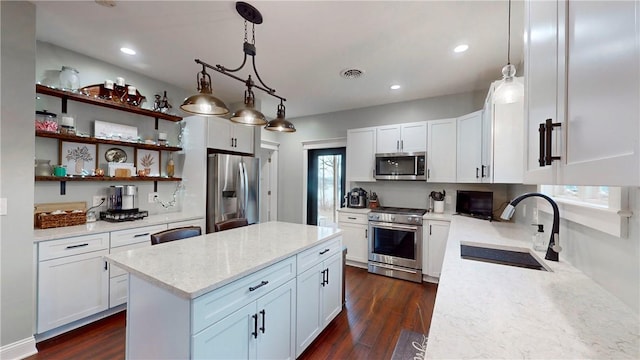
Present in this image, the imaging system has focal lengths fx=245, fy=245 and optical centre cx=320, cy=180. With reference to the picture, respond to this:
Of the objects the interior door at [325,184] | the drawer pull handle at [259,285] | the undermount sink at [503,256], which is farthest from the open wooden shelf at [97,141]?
the undermount sink at [503,256]

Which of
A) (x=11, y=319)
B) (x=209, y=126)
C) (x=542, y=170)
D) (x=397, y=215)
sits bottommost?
(x=11, y=319)

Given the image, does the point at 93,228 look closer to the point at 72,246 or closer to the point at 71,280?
the point at 72,246

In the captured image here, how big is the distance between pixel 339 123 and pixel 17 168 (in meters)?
3.96

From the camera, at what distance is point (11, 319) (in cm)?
186

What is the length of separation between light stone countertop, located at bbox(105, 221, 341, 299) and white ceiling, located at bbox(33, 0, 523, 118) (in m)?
1.81

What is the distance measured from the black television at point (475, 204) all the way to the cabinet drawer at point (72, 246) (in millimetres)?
4198

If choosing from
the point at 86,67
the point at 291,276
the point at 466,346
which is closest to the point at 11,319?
the point at 291,276

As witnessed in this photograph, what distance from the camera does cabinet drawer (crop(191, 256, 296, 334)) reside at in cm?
113

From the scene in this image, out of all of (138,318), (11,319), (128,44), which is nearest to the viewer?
(138,318)

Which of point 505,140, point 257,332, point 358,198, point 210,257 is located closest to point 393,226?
point 358,198

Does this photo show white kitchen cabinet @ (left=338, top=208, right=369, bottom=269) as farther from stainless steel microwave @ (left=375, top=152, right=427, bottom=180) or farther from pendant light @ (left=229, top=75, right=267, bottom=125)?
pendant light @ (left=229, top=75, right=267, bottom=125)

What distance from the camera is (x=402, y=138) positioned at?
147 inches

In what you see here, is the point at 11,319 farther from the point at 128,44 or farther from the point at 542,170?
the point at 542,170

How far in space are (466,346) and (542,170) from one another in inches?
25.5
